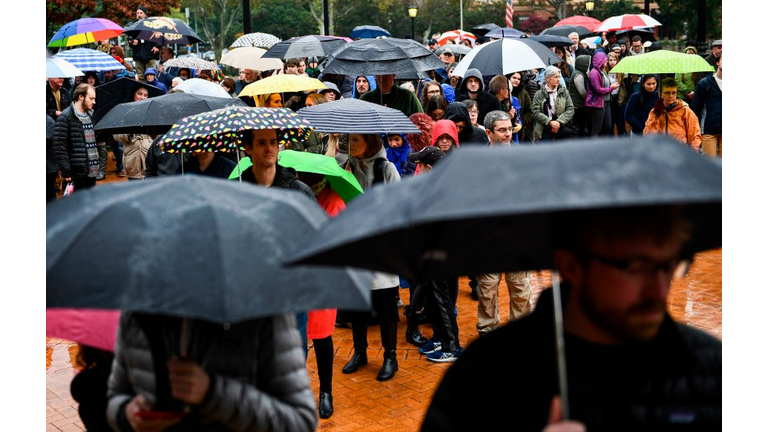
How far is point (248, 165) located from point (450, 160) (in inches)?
156

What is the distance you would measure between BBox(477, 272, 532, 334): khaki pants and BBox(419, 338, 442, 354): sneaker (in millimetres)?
360

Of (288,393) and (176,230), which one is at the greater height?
(176,230)

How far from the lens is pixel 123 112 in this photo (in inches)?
309

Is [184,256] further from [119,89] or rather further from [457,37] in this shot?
[457,37]

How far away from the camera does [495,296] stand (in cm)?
755

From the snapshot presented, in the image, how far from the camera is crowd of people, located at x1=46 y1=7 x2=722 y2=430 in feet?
7.70

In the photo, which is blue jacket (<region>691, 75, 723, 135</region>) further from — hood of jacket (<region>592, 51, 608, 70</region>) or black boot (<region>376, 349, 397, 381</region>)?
black boot (<region>376, 349, 397, 381</region>)

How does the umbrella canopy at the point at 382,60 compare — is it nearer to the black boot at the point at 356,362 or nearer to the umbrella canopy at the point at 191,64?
the black boot at the point at 356,362

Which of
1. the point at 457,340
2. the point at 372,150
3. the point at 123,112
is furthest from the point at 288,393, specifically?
the point at 123,112

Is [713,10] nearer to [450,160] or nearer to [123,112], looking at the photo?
[123,112]

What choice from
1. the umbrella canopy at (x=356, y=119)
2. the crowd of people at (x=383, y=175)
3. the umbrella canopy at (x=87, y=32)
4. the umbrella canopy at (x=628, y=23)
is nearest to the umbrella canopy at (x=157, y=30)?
the crowd of people at (x=383, y=175)

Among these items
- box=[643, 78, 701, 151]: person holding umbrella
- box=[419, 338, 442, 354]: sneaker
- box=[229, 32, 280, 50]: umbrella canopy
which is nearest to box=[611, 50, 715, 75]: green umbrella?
box=[643, 78, 701, 151]: person holding umbrella

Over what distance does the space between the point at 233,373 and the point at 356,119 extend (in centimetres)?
452

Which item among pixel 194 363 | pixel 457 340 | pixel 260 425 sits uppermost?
pixel 194 363
